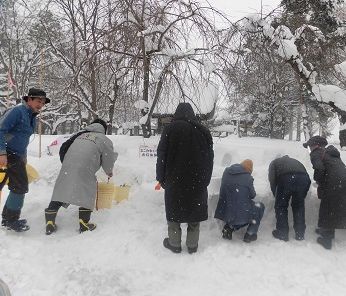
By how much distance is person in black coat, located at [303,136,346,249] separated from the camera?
4852 mm

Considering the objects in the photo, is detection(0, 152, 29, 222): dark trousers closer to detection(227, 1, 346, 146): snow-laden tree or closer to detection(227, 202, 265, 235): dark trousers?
detection(227, 202, 265, 235): dark trousers

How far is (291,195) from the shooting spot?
5.08m

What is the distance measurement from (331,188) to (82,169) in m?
3.32

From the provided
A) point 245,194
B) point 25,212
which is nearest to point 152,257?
point 245,194

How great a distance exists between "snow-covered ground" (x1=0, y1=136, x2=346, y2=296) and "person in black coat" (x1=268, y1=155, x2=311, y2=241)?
185mm

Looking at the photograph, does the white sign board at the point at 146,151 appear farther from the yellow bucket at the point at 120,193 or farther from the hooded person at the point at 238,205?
the hooded person at the point at 238,205

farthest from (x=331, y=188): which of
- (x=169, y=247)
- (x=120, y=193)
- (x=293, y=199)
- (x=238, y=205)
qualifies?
(x=120, y=193)

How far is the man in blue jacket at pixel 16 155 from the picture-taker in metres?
4.44

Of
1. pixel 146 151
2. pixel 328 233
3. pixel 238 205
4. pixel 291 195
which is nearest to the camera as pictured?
pixel 238 205

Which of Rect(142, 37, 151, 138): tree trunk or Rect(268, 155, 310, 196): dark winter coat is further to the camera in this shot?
Rect(142, 37, 151, 138): tree trunk

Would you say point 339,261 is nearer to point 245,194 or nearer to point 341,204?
point 341,204

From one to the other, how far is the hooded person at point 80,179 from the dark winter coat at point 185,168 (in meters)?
0.94

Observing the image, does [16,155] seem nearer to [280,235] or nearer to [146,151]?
[146,151]

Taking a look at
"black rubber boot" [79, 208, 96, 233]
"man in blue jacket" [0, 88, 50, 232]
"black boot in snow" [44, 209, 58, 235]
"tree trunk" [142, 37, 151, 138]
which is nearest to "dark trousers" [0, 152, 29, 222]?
"man in blue jacket" [0, 88, 50, 232]
